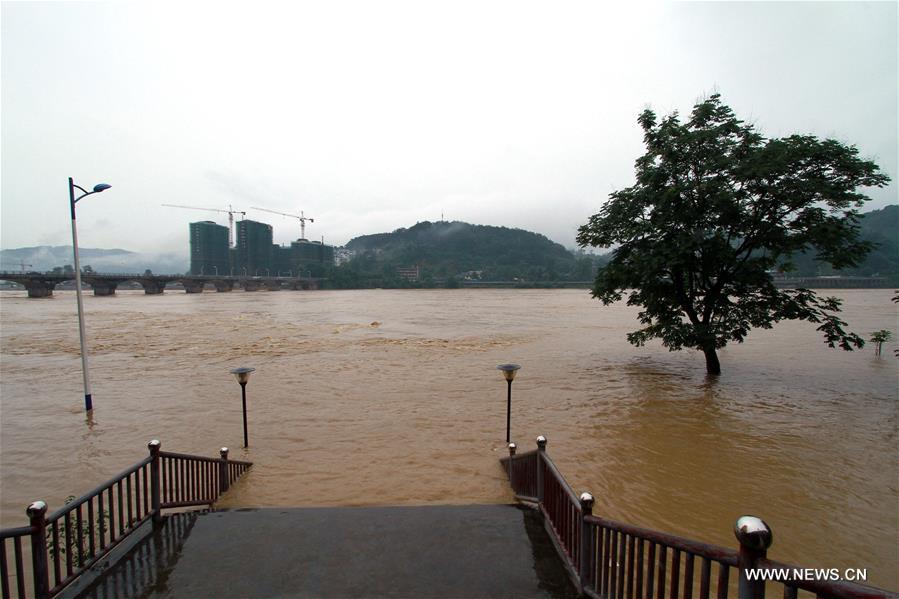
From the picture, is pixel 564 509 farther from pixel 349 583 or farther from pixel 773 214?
pixel 773 214

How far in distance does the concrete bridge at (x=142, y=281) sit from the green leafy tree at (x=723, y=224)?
108659 millimetres

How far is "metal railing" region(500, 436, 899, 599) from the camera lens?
2.25 meters

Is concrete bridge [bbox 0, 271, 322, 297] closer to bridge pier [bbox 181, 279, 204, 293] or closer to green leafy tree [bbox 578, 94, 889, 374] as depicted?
bridge pier [bbox 181, 279, 204, 293]

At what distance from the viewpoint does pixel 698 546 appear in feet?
9.59

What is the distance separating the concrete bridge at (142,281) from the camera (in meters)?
98.8

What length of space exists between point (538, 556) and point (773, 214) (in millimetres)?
17492

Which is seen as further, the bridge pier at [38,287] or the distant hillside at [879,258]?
the distant hillside at [879,258]

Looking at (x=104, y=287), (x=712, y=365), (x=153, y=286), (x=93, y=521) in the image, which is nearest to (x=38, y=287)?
(x=104, y=287)

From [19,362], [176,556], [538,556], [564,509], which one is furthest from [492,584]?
[19,362]

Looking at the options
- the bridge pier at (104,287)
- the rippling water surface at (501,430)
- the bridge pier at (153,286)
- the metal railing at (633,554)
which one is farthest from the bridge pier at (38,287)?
the metal railing at (633,554)

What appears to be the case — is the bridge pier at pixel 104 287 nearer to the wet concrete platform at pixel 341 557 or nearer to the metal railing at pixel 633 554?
the wet concrete platform at pixel 341 557

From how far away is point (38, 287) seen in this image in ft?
331

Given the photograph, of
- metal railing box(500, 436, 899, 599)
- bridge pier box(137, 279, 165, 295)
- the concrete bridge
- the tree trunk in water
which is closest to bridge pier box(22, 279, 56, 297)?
the concrete bridge

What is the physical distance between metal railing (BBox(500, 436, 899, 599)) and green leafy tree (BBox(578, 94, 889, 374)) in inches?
538
